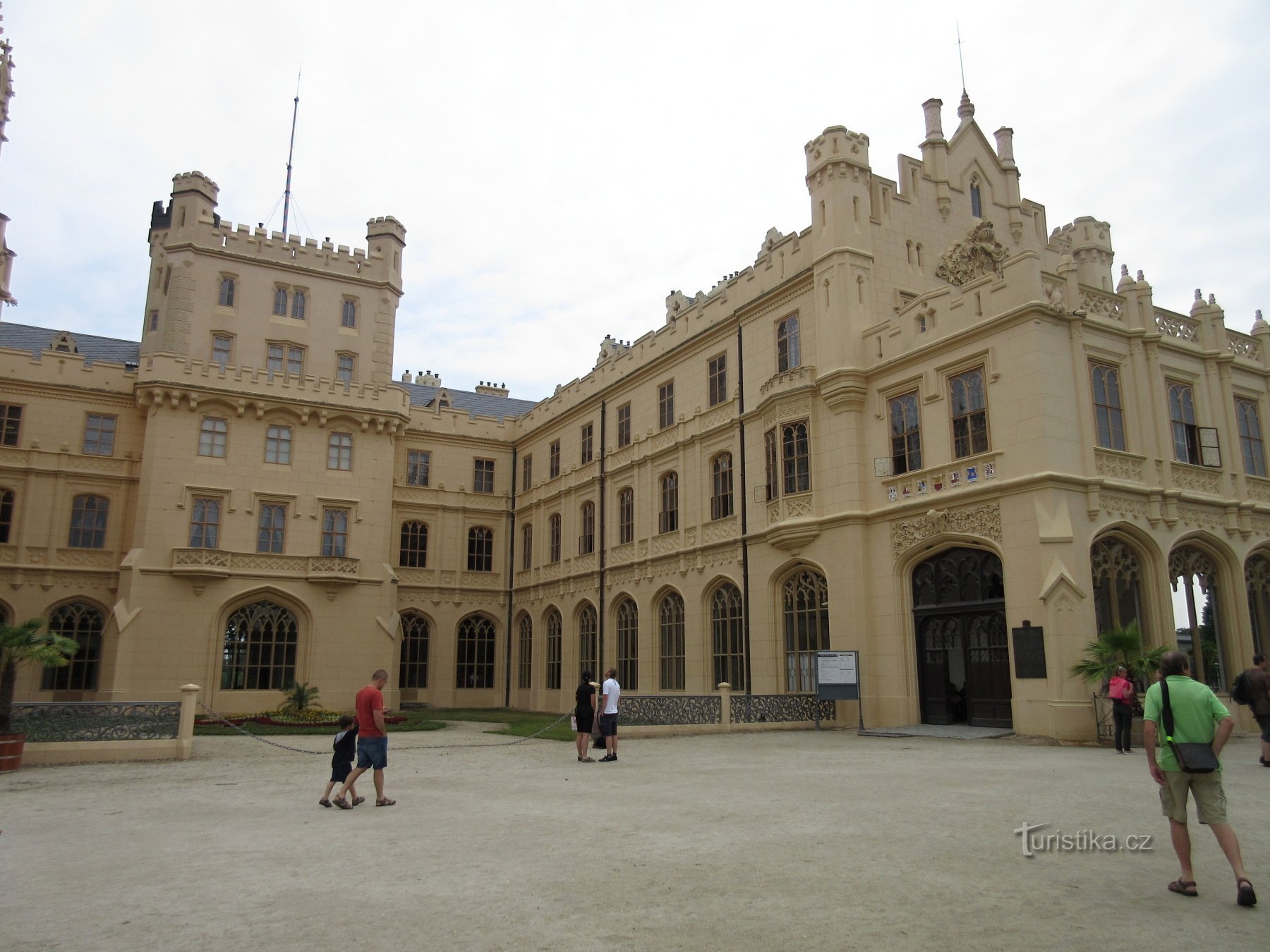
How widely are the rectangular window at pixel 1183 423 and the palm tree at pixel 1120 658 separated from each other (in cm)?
646

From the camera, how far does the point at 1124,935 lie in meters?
6.00

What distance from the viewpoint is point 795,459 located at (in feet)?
83.4

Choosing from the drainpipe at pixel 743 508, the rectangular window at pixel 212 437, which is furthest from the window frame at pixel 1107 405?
the rectangular window at pixel 212 437

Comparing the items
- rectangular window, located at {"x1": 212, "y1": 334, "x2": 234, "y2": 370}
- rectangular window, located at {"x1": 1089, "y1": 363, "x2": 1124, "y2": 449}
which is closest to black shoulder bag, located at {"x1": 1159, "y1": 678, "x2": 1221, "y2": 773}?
rectangular window, located at {"x1": 1089, "y1": 363, "x2": 1124, "y2": 449}

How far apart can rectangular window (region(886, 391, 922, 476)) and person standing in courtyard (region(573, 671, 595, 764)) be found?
10337 millimetres

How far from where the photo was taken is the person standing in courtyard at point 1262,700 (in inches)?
573

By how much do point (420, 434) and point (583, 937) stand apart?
3512cm

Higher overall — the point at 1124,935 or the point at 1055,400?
the point at 1055,400

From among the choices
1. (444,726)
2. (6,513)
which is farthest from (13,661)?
(6,513)

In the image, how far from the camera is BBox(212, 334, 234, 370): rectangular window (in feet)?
118

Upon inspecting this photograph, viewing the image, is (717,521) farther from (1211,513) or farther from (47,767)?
(47,767)

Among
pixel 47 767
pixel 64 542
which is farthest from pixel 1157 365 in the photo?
pixel 64 542

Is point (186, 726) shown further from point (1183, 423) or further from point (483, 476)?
point (483, 476)

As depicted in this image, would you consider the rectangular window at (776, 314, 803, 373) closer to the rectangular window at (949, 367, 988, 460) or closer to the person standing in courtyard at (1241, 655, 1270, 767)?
the rectangular window at (949, 367, 988, 460)
